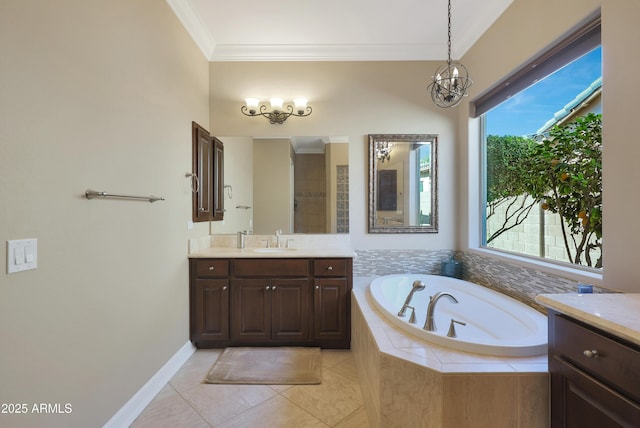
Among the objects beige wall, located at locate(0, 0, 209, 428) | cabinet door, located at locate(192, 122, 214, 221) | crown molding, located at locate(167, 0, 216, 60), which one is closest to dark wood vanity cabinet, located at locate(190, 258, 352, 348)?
beige wall, located at locate(0, 0, 209, 428)

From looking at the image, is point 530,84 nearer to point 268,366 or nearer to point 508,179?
point 508,179

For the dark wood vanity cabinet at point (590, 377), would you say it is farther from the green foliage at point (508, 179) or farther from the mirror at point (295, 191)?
the mirror at point (295, 191)

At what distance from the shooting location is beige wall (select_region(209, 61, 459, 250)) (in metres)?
2.92

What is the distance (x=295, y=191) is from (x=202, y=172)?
36.8 inches

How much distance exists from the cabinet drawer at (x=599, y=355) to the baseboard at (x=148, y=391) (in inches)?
86.8

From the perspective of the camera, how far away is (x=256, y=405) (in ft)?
5.81

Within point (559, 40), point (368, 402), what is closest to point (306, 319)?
point (368, 402)

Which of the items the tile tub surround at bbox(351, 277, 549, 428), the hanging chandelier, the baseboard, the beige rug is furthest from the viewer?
the beige rug

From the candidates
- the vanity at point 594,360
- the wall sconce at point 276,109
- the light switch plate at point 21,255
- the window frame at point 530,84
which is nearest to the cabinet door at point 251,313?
the light switch plate at point 21,255

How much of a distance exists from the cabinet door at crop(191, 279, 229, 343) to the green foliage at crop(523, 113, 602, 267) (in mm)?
2583

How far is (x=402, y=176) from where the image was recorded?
9.63 ft

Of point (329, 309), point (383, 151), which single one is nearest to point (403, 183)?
point (383, 151)

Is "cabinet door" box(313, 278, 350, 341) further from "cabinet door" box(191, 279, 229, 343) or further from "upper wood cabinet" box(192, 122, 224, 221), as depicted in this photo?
"upper wood cabinet" box(192, 122, 224, 221)

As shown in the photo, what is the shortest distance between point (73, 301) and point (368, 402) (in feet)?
5.43
